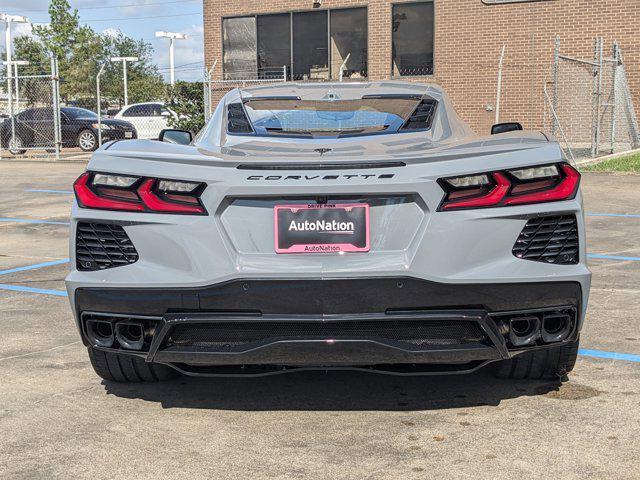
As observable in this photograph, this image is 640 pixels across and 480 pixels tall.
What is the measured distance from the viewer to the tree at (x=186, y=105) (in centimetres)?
2030

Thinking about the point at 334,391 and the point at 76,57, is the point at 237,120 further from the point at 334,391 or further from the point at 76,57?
the point at 76,57

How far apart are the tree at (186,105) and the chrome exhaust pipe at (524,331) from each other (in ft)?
56.0

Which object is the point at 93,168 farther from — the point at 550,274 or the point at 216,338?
the point at 550,274

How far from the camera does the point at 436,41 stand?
81.3 feet

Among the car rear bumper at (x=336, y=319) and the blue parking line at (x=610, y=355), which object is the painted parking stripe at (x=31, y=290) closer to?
the car rear bumper at (x=336, y=319)

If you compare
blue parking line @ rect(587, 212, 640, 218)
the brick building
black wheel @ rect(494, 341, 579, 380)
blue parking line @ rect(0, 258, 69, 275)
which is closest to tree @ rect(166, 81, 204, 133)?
the brick building

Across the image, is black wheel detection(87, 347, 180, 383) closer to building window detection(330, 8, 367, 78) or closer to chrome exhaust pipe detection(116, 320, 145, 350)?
chrome exhaust pipe detection(116, 320, 145, 350)

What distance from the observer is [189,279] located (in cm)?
358

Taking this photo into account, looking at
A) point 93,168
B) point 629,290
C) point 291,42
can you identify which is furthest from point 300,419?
point 291,42

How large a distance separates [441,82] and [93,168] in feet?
71.7

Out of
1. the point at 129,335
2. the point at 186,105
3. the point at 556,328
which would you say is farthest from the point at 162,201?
the point at 186,105

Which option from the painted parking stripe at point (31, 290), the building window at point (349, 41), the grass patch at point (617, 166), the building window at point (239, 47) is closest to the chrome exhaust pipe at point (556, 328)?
the painted parking stripe at point (31, 290)

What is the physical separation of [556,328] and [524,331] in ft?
0.47

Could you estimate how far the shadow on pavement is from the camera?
4.18m
